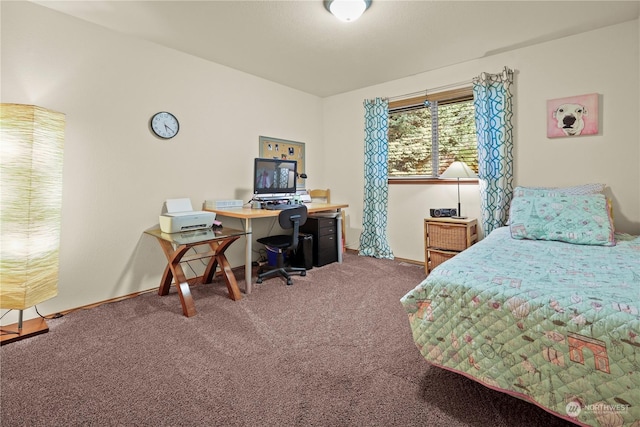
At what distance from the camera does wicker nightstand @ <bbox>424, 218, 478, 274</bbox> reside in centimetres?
316

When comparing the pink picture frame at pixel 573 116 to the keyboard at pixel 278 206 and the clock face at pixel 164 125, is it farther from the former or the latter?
the clock face at pixel 164 125

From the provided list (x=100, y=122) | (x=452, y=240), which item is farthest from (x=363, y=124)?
(x=100, y=122)

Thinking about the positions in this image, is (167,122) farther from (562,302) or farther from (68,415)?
(562,302)

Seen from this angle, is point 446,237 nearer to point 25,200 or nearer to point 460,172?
point 460,172

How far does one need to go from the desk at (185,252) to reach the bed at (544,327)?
1691mm

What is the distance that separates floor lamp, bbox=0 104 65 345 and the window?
355cm

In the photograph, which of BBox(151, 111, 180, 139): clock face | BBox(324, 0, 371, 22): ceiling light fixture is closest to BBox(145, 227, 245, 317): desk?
BBox(151, 111, 180, 139): clock face

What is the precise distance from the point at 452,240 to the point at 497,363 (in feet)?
6.92

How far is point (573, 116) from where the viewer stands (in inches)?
110

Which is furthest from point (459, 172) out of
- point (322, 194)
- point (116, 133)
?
point (116, 133)

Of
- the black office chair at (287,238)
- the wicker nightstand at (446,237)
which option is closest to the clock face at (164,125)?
the black office chair at (287,238)

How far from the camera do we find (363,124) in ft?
14.1

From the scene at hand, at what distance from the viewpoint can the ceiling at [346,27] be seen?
2.30 metres

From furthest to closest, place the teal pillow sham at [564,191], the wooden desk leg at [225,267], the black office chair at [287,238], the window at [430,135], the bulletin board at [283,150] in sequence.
A: the bulletin board at [283,150] → the window at [430,135] → the black office chair at [287,238] → the wooden desk leg at [225,267] → the teal pillow sham at [564,191]
